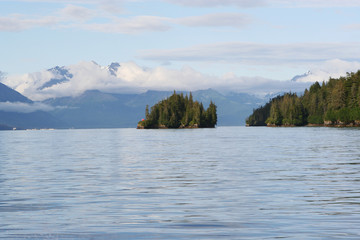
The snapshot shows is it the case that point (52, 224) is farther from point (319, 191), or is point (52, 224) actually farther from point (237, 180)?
point (237, 180)

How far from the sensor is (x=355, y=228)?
2083 centimetres

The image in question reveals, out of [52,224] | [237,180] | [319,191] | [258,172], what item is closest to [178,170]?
[258,172]

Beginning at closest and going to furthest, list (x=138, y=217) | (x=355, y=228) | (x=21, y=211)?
1. (x=355, y=228)
2. (x=138, y=217)
3. (x=21, y=211)

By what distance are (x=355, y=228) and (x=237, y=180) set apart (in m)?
18.8

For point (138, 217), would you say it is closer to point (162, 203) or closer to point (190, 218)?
point (190, 218)

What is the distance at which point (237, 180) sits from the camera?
39469mm

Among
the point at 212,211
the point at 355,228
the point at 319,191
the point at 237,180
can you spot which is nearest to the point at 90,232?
the point at 212,211

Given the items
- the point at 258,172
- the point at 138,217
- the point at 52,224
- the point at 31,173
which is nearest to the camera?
the point at 52,224

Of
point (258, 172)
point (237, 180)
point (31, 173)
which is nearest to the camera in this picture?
point (237, 180)

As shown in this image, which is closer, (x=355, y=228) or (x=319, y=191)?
(x=355, y=228)

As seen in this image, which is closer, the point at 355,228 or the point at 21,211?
the point at 355,228

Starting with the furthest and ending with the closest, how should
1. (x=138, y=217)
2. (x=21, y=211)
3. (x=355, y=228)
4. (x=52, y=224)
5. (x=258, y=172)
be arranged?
(x=258, y=172), (x=21, y=211), (x=138, y=217), (x=52, y=224), (x=355, y=228)

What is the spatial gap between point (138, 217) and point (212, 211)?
355 cm

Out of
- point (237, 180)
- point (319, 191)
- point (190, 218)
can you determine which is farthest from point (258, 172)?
point (190, 218)
